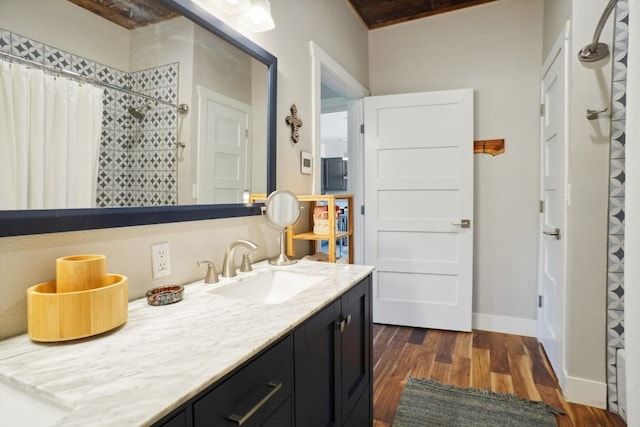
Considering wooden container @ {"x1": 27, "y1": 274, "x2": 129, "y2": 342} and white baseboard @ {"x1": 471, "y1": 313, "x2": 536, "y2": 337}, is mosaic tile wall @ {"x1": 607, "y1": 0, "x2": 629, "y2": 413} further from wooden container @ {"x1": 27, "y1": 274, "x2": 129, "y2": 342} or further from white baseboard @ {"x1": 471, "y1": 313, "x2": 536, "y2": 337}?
wooden container @ {"x1": 27, "y1": 274, "x2": 129, "y2": 342}

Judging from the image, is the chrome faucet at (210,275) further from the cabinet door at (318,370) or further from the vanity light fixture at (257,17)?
the vanity light fixture at (257,17)

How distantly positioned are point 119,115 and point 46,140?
212 mm

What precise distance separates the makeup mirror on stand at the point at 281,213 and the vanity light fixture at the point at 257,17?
72 cm

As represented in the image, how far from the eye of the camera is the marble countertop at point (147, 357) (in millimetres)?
539

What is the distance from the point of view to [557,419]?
5.72 feet

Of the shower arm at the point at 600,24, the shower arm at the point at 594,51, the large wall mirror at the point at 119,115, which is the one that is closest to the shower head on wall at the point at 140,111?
the large wall mirror at the point at 119,115

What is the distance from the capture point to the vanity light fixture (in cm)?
145

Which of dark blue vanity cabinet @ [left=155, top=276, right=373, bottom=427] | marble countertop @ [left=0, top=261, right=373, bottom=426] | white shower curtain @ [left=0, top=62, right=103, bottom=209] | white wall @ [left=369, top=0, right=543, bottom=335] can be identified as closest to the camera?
marble countertop @ [left=0, top=261, right=373, bottom=426]

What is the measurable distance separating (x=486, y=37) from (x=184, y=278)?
9.77ft

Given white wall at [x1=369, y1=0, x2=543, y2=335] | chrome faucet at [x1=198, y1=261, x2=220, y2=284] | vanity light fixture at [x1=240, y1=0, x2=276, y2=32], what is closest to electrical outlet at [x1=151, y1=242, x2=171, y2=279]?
chrome faucet at [x1=198, y1=261, x2=220, y2=284]

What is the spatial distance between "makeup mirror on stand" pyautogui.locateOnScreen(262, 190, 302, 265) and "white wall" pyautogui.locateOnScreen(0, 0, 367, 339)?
0.38 ft

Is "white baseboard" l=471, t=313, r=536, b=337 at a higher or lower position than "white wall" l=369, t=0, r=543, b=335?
lower

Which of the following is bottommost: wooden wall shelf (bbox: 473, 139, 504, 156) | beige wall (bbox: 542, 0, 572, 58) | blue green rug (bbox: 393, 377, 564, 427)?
blue green rug (bbox: 393, 377, 564, 427)

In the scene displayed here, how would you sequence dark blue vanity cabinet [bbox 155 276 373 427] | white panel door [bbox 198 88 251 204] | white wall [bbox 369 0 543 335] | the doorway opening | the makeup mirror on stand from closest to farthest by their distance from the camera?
1. dark blue vanity cabinet [bbox 155 276 373 427]
2. white panel door [bbox 198 88 251 204]
3. the makeup mirror on stand
4. the doorway opening
5. white wall [bbox 369 0 543 335]
